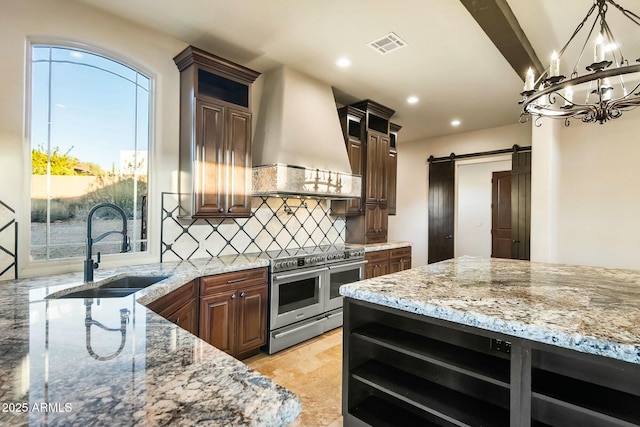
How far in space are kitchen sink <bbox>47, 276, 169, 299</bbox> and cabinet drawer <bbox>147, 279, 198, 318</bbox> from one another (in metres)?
0.19

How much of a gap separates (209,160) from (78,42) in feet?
4.20

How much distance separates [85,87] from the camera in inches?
98.3

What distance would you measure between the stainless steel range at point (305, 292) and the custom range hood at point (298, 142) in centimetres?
70

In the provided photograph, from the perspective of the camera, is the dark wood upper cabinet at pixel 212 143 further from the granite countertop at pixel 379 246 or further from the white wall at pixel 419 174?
the white wall at pixel 419 174

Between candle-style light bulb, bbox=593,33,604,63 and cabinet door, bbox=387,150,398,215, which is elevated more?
candle-style light bulb, bbox=593,33,604,63

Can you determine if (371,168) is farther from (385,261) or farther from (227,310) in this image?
(227,310)

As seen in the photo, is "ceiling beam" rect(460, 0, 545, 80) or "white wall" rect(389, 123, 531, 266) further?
"white wall" rect(389, 123, 531, 266)

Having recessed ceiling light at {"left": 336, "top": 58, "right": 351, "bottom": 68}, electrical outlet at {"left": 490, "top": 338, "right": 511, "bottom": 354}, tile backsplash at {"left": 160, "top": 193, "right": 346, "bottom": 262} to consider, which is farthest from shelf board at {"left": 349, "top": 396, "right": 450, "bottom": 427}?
recessed ceiling light at {"left": 336, "top": 58, "right": 351, "bottom": 68}

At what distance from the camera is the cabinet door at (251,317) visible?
2.78 m

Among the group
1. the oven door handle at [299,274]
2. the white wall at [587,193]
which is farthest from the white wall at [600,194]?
the oven door handle at [299,274]

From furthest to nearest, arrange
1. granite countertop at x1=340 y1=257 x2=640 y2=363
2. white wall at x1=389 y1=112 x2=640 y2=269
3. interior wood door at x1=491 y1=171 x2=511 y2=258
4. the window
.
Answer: interior wood door at x1=491 y1=171 x2=511 y2=258
white wall at x1=389 y1=112 x2=640 y2=269
the window
granite countertop at x1=340 y1=257 x2=640 y2=363

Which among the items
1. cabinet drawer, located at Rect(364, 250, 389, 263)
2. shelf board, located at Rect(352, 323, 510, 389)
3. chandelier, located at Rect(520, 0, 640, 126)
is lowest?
shelf board, located at Rect(352, 323, 510, 389)

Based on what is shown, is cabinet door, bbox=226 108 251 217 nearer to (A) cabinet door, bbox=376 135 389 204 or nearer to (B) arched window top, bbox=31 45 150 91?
(B) arched window top, bbox=31 45 150 91

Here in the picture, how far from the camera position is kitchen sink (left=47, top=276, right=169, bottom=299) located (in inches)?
73.9
